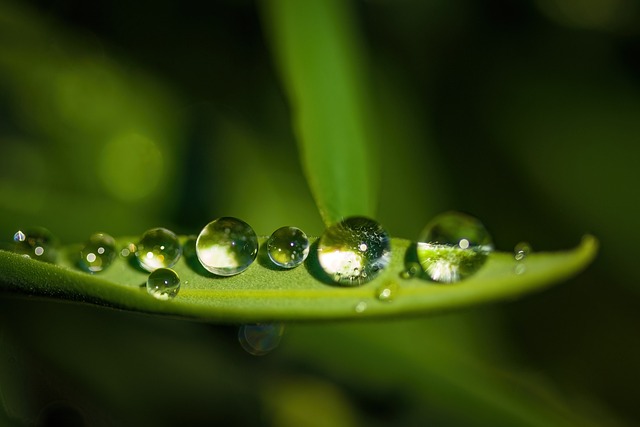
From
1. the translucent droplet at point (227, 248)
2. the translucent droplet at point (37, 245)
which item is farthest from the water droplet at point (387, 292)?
the translucent droplet at point (37, 245)

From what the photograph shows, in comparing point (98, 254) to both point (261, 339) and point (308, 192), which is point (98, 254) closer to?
point (261, 339)

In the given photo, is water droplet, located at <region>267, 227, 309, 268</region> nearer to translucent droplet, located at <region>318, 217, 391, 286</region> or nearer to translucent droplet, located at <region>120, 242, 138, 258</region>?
translucent droplet, located at <region>318, 217, 391, 286</region>

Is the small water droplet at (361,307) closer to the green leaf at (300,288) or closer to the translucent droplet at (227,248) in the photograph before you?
the green leaf at (300,288)

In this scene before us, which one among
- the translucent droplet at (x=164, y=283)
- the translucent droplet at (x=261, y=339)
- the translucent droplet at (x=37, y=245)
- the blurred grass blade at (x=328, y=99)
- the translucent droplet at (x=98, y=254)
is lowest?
the translucent droplet at (x=164, y=283)

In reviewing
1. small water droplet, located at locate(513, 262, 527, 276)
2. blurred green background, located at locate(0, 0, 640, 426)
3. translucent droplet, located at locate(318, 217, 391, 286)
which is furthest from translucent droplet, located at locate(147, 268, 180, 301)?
blurred green background, located at locate(0, 0, 640, 426)

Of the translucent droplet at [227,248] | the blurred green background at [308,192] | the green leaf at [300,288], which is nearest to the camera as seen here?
the green leaf at [300,288]

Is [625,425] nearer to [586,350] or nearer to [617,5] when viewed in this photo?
[586,350]

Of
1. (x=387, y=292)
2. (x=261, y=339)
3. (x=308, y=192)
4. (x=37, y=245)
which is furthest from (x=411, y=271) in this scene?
(x=308, y=192)
